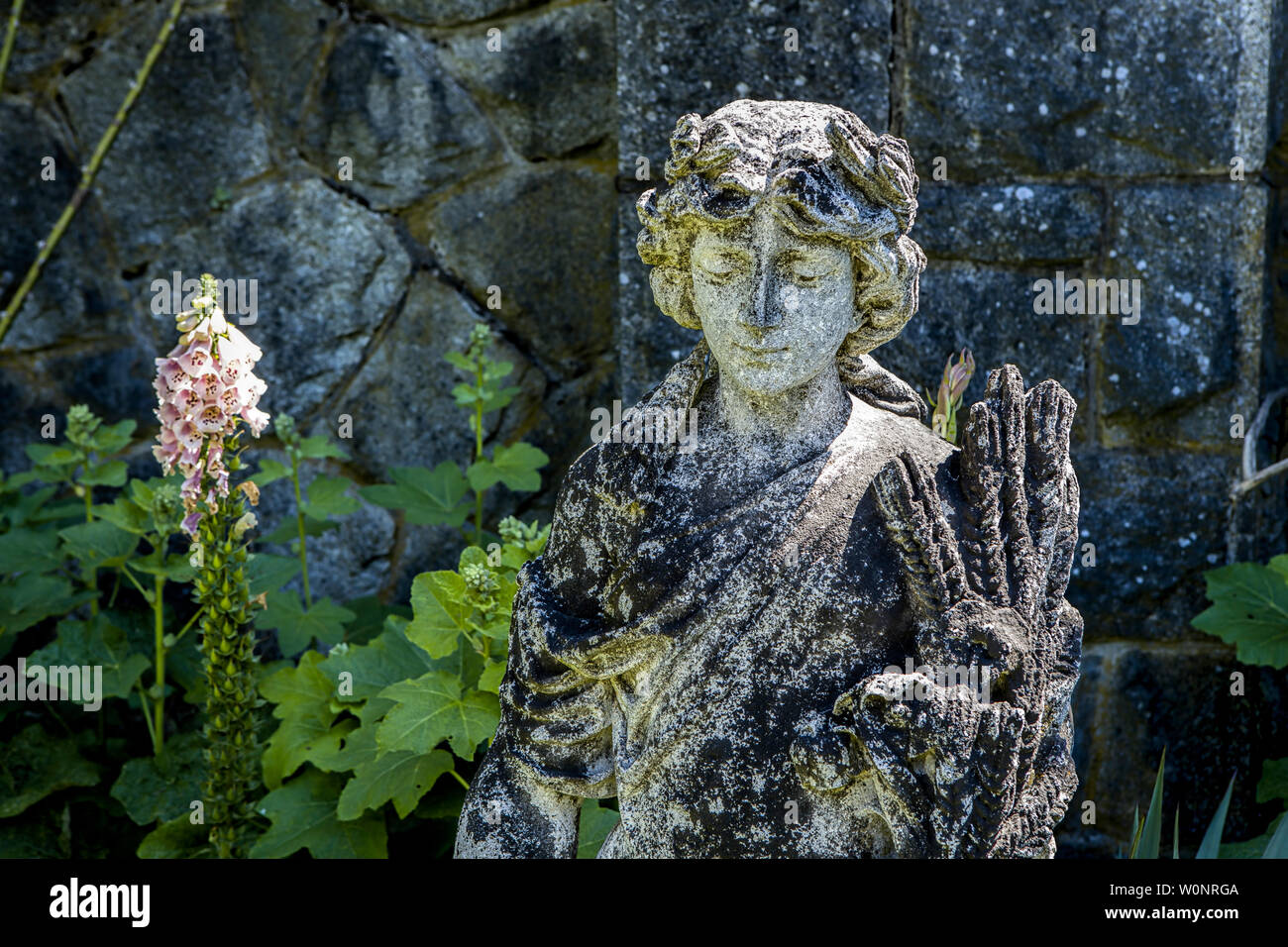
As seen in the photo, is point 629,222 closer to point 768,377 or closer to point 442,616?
point 442,616

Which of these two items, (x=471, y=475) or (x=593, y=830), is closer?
(x=593, y=830)

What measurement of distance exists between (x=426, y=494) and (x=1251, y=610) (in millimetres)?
1783

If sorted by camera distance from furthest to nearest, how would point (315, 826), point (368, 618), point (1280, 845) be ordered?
point (368, 618) < point (315, 826) < point (1280, 845)

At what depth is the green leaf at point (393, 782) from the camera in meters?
2.53

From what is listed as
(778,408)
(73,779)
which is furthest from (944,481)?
(73,779)

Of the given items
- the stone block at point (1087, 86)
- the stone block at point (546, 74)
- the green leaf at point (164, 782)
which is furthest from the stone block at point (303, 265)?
the stone block at point (1087, 86)

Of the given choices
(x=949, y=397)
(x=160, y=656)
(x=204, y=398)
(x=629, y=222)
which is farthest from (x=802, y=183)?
(x=160, y=656)

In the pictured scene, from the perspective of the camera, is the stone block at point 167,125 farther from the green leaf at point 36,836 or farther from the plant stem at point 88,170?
the green leaf at point 36,836

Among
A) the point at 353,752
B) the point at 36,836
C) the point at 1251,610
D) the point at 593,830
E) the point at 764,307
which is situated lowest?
the point at 36,836

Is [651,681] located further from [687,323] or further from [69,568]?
[69,568]

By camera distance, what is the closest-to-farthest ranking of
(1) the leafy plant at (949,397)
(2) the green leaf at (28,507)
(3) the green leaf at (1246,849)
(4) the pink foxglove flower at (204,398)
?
1. (4) the pink foxglove flower at (204,398)
2. (1) the leafy plant at (949,397)
3. (3) the green leaf at (1246,849)
4. (2) the green leaf at (28,507)

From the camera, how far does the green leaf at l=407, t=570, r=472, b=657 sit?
252cm

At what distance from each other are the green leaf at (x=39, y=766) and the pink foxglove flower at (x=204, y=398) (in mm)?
923

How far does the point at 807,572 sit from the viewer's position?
1609 millimetres
